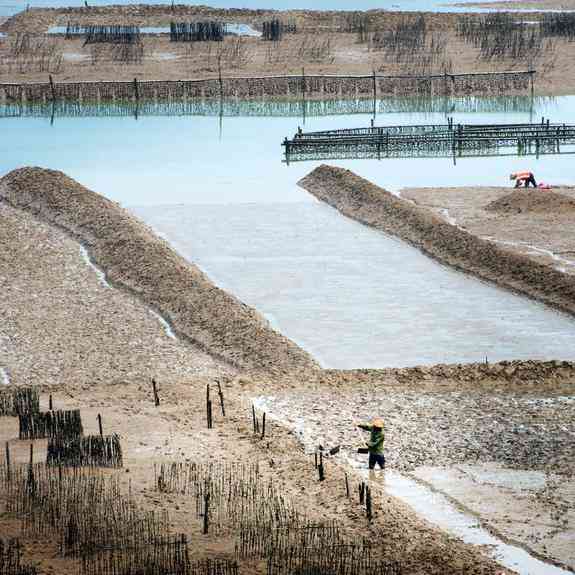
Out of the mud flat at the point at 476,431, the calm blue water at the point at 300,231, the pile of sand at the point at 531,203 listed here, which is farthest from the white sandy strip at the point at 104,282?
the pile of sand at the point at 531,203

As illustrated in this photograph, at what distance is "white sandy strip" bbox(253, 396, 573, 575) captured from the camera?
15031 mm

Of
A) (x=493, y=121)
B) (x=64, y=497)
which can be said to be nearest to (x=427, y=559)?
(x=64, y=497)

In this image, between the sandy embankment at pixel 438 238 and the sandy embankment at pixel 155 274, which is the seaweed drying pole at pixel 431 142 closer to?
the sandy embankment at pixel 438 238

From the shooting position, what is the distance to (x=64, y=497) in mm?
15734

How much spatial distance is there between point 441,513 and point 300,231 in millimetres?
19683

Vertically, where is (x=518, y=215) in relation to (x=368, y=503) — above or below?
above

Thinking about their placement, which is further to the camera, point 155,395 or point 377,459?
point 155,395

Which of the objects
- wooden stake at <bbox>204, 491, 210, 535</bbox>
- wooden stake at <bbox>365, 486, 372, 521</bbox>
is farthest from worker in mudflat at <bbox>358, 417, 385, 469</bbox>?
wooden stake at <bbox>204, 491, 210, 535</bbox>

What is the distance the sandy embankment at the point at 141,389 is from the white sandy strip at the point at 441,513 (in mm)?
285

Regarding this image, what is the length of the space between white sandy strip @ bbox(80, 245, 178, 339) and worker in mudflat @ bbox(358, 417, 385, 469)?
317 inches

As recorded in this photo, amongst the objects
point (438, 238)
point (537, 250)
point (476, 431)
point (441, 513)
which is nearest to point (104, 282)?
point (438, 238)

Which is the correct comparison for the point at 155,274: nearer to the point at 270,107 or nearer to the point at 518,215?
the point at 518,215

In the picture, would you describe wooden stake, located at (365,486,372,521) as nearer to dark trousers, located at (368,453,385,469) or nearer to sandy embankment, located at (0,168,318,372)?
dark trousers, located at (368,453,385,469)

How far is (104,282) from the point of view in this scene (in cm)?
2948
